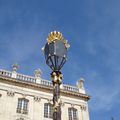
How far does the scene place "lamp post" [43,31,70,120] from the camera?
10.6 metres

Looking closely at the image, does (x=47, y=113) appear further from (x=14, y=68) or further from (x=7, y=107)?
(x=14, y=68)

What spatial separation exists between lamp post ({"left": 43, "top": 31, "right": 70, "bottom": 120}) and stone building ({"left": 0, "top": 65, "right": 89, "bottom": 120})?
1703cm

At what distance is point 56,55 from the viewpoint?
11125 mm

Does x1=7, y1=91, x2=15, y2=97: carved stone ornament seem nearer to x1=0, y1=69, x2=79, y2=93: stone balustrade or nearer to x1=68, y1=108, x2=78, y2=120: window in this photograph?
x1=0, y1=69, x2=79, y2=93: stone balustrade

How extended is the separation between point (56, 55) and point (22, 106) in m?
18.4

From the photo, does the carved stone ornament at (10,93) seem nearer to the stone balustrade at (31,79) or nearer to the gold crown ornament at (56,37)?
the stone balustrade at (31,79)

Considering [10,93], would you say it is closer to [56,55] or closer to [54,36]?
[54,36]

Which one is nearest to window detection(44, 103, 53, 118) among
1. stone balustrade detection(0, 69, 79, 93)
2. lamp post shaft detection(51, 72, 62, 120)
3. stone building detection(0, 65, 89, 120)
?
stone building detection(0, 65, 89, 120)

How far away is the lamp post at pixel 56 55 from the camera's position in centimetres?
1059

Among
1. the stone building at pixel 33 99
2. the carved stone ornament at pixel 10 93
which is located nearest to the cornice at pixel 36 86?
the stone building at pixel 33 99

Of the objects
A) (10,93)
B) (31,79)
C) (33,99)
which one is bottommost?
(33,99)

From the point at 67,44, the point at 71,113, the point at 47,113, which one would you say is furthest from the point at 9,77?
the point at 67,44

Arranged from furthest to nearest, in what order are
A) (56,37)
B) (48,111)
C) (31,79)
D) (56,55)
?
1. (31,79)
2. (48,111)
3. (56,37)
4. (56,55)

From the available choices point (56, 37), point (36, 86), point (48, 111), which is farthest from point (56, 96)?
point (36, 86)
